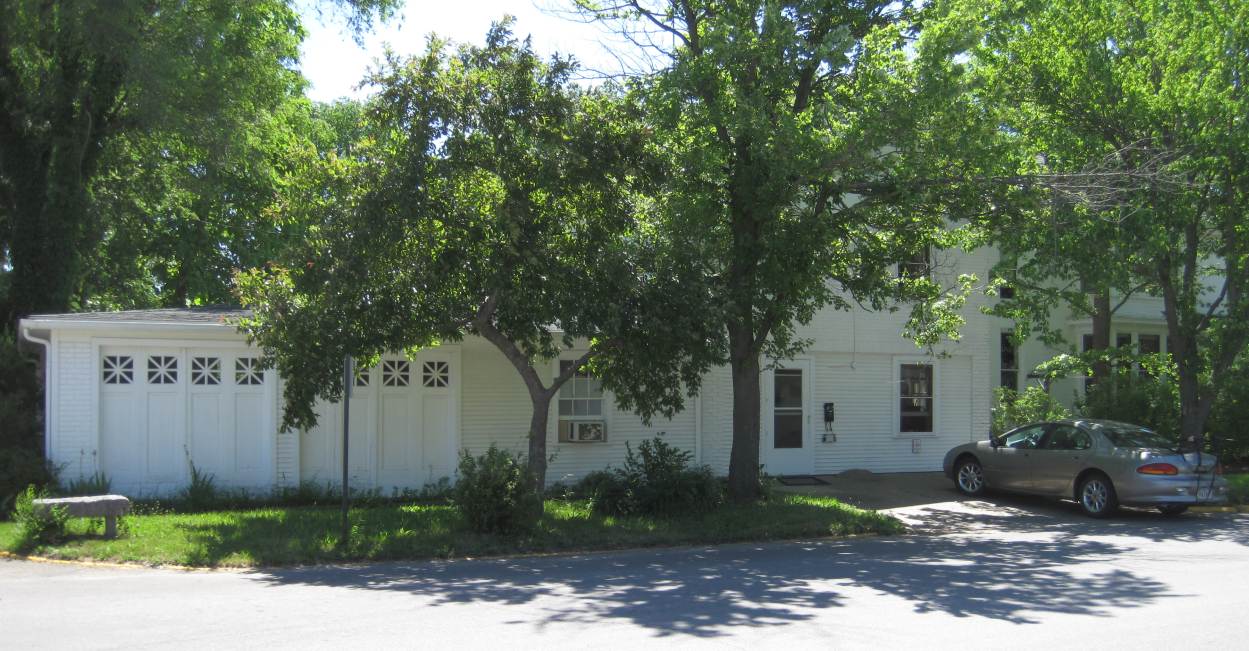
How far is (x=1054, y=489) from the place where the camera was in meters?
15.6

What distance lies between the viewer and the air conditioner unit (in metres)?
17.1

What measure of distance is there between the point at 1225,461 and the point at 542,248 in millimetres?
18420

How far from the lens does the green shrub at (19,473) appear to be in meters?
13.3

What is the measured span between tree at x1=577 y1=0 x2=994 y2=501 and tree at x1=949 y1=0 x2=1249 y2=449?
3.48 m

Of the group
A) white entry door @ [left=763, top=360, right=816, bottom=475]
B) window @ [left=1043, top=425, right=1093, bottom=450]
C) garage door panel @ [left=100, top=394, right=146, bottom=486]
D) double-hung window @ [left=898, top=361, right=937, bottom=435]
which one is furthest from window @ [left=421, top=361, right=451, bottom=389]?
window @ [left=1043, top=425, right=1093, bottom=450]

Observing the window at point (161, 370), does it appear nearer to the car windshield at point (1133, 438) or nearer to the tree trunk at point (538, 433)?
the tree trunk at point (538, 433)

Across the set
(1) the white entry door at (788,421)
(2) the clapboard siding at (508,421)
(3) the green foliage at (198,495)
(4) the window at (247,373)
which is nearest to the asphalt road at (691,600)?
(3) the green foliage at (198,495)

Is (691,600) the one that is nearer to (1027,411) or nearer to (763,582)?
(763,582)

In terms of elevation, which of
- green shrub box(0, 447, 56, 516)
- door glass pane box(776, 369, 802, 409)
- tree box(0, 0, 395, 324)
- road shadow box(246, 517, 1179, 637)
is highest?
tree box(0, 0, 395, 324)

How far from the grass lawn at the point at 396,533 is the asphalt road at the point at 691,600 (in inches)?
18.1

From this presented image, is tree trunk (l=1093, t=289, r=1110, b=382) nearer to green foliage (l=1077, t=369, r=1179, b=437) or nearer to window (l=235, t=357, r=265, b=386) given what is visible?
green foliage (l=1077, t=369, r=1179, b=437)

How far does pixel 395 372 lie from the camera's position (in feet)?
52.6

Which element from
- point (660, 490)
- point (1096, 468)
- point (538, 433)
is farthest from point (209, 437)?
point (1096, 468)

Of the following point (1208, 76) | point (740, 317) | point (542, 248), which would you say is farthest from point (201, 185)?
point (1208, 76)
